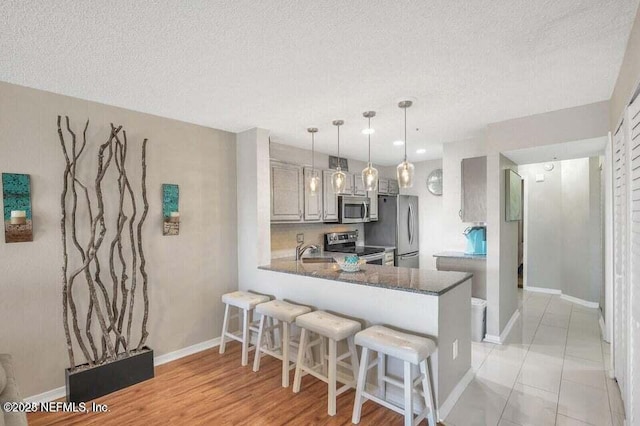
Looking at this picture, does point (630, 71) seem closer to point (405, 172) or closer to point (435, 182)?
point (405, 172)

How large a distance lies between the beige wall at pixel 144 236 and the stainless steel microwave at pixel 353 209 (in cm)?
174

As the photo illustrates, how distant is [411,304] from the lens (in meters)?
2.35

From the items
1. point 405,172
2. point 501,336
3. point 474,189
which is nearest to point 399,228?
point 474,189

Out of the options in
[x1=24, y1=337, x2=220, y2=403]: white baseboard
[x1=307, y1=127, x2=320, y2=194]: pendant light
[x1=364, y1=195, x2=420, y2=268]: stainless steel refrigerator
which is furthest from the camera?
[x1=364, y1=195, x2=420, y2=268]: stainless steel refrigerator

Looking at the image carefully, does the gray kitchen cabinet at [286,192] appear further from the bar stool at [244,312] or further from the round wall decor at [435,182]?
the round wall decor at [435,182]

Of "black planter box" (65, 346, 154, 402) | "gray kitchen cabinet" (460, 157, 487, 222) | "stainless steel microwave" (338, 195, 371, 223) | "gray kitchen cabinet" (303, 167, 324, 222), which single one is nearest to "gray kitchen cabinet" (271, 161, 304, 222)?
"gray kitchen cabinet" (303, 167, 324, 222)

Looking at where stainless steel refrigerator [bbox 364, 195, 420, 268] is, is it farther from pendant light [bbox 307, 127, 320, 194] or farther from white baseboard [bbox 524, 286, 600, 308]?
white baseboard [bbox 524, 286, 600, 308]

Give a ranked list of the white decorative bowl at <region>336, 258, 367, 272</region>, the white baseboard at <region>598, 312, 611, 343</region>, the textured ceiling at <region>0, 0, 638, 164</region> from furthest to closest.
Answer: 1. the white baseboard at <region>598, 312, 611, 343</region>
2. the white decorative bowl at <region>336, 258, 367, 272</region>
3. the textured ceiling at <region>0, 0, 638, 164</region>

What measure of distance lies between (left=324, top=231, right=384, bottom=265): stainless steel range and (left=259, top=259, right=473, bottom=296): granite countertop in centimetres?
163

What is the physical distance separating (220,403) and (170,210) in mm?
1857

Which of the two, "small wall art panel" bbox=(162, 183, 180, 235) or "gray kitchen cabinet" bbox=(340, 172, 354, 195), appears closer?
"small wall art panel" bbox=(162, 183, 180, 235)

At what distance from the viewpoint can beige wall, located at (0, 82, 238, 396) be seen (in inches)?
Answer: 94.2

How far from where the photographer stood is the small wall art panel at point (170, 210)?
10.4 ft

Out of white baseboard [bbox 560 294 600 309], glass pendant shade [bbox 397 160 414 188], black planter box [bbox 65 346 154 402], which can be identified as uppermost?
glass pendant shade [bbox 397 160 414 188]
